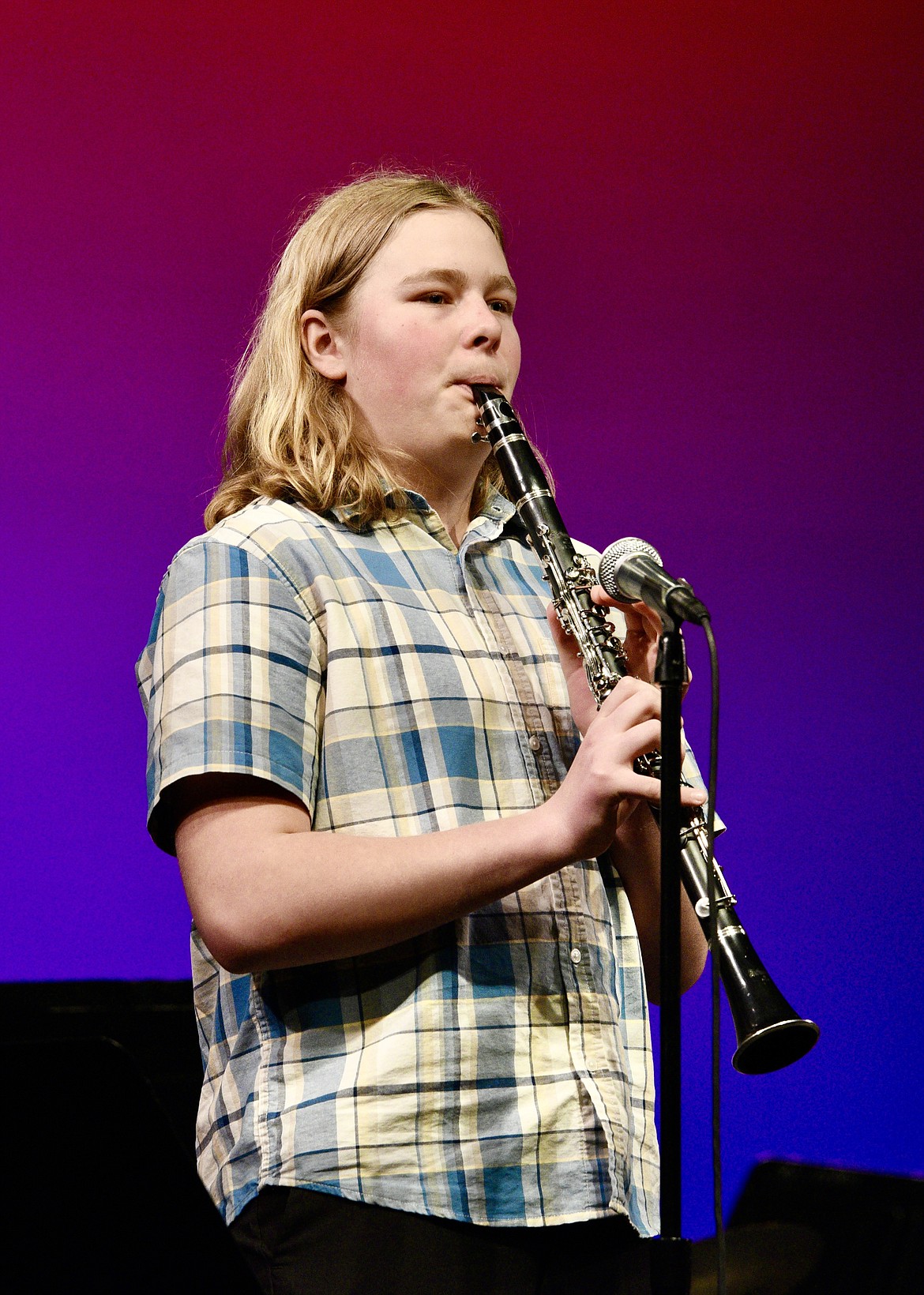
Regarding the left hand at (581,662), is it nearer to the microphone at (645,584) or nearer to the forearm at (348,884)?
the microphone at (645,584)

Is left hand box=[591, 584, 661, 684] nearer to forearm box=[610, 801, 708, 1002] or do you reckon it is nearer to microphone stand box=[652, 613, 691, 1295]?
forearm box=[610, 801, 708, 1002]

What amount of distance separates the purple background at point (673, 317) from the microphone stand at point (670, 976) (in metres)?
1.34

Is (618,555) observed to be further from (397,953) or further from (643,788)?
(397,953)

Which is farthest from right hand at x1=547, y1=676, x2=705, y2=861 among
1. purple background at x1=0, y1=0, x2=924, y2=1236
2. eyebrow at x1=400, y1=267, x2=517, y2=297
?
purple background at x1=0, y1=0, x2=924, y2=1236

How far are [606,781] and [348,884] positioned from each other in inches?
9.2

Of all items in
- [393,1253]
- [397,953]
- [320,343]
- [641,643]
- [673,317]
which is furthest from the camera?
[673,317]

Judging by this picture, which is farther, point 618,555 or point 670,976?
point 618,555

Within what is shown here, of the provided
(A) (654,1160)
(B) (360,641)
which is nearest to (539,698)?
(B) (360,641)

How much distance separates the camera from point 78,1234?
83 cm

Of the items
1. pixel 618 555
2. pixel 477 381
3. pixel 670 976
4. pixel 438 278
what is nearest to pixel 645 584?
pixel 618 555

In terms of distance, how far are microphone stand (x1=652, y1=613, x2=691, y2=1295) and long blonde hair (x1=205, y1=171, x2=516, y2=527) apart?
1.73 ft

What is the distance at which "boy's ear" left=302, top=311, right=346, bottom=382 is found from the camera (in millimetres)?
1596

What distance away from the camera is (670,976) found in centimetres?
99

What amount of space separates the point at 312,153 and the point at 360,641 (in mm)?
1389
